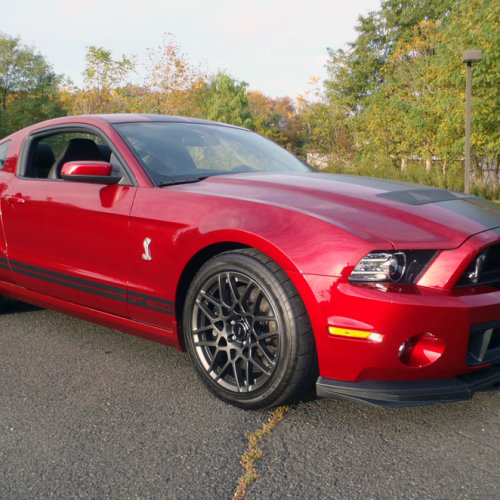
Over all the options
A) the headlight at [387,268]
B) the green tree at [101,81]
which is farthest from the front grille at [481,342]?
the green tree at [101,81]

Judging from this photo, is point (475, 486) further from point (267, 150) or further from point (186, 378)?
point (267, 150)

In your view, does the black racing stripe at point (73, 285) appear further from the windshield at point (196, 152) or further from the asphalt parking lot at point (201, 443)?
the windshield at point (196, 152)

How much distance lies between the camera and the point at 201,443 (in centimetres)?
239

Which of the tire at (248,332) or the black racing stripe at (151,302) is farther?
the black racing stripe at (151,302)

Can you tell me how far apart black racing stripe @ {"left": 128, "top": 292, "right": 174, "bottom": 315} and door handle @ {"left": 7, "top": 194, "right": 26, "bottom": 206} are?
48.2 inches

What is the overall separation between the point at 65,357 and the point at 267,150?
2003 mm

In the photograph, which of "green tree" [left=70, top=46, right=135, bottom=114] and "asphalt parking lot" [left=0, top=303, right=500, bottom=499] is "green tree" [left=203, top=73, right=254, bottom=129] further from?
"asphalt parking lot" [left=0, top=303, right=500, bottom=499]

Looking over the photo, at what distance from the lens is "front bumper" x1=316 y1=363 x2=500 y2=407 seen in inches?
89.7

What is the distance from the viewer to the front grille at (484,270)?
7.91 ft

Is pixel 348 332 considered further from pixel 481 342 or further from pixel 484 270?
pixel 484 270

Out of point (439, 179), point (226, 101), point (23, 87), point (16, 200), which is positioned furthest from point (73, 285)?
point (23, 87)

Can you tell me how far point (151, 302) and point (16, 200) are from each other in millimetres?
1464

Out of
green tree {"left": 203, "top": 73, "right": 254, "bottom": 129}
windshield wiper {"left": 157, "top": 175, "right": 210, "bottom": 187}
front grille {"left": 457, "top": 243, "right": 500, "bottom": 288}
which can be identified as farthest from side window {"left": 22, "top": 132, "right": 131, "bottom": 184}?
green tree {"left": 203, "top": 73, "right": 254, "bottom": 129}

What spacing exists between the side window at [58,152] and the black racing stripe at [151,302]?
114 centimetres
